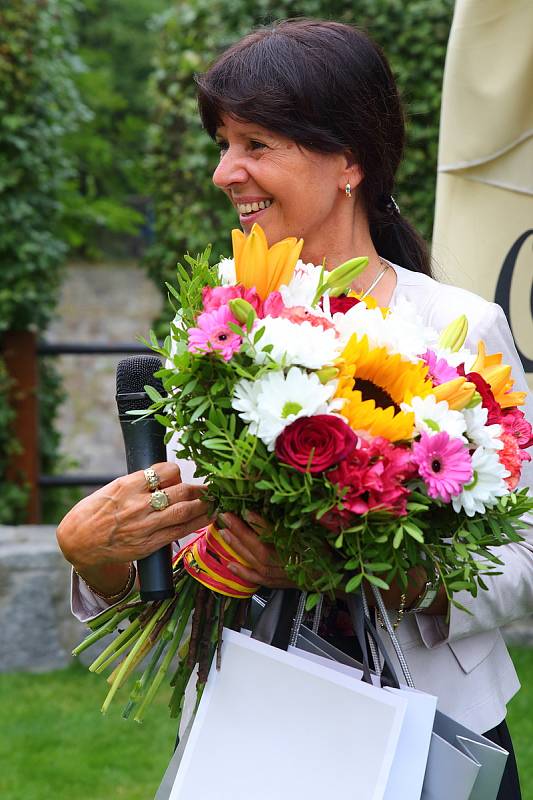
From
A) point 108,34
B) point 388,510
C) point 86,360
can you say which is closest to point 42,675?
point 388,510

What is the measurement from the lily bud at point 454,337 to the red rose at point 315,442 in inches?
11.4

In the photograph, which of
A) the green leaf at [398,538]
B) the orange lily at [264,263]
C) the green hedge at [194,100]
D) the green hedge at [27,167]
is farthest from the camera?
the green hedge at [27,167]

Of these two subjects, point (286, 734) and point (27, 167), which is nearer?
point (286, 734)

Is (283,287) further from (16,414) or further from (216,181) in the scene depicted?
(16,414)

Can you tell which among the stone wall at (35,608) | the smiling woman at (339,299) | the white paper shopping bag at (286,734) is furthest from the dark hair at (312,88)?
the stone wall at (35,608)

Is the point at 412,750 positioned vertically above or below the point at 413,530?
below

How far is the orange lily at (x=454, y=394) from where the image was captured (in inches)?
63.7

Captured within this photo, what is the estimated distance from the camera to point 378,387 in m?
1.66

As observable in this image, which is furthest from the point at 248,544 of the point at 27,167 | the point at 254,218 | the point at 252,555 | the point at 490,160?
the point at 27,167

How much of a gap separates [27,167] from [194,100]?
93cm

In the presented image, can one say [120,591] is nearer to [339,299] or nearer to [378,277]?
[339,299]

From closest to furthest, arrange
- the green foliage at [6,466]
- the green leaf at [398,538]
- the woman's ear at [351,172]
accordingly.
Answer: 1. the green leaf at [398,538]
2. the woman's ear at [351,172]
3. the green foliage at [6,466]

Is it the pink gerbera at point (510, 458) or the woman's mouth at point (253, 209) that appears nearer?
the pink gerbera at point (510, 458)

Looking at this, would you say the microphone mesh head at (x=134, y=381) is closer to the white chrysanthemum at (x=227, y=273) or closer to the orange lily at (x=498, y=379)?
the white chrysanthemum at (x=227, y=273)
